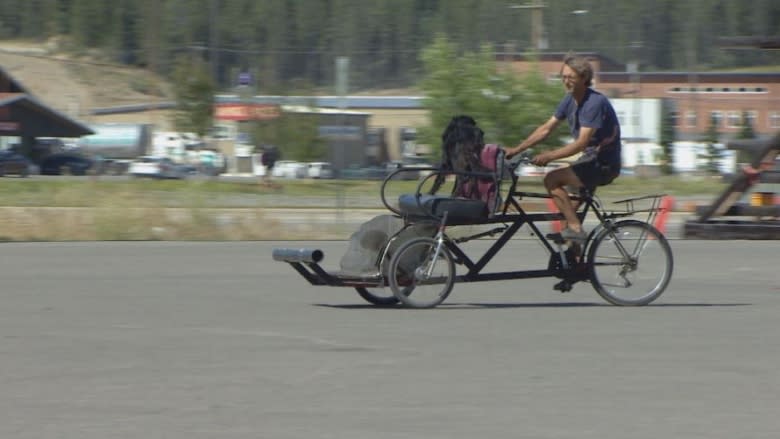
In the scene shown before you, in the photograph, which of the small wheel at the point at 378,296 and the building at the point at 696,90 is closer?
the small wheel at the point at 378,296

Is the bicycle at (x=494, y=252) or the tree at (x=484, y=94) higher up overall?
the tree at (x=484, y=94)

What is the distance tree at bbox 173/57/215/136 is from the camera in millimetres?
77812

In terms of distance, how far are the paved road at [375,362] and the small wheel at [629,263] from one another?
7.5 inches

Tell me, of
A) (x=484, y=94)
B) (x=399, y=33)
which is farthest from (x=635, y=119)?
(x=484, y=94)

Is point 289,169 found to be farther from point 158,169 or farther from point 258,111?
point 158,169

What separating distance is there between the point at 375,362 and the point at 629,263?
10.6 ft

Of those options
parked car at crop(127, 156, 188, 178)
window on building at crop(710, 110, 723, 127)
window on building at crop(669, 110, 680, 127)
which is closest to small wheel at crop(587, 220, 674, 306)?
parked car at crop(127, 156, 188, 178)

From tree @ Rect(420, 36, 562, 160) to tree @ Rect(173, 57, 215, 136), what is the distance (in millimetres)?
17167

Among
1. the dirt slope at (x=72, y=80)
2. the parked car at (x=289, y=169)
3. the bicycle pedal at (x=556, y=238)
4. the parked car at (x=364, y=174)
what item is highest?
the dirt slope at (x=72, y=80)

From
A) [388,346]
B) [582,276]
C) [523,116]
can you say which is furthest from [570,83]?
[523,116]

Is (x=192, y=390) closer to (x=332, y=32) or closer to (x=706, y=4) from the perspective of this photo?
(x=332, y=32)

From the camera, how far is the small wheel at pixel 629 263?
10047mm

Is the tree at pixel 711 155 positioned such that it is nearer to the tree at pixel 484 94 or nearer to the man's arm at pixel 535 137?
the tree at pixel 484 94

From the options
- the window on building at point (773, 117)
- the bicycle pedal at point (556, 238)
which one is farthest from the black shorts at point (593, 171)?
the window on building at point (773, 117)
